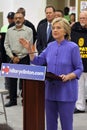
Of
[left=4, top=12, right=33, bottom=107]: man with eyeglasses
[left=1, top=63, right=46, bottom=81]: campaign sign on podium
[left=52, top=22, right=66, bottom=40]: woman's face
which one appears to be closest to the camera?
[left=1, top=63, right=46, bottom=81]: campaign sign on podium

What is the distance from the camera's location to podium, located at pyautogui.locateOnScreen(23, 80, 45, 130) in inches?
142

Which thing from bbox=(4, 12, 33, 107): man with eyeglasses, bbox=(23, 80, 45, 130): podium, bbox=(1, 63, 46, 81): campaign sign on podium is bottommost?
bbox=(23, 80, 45, 130): podium

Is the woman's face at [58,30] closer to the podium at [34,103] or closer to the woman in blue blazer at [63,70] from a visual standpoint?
the woman in blue blazer at [63,70]

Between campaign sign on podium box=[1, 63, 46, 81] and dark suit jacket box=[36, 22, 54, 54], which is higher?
dark suit jacket box=[36, 22, 54, 54]

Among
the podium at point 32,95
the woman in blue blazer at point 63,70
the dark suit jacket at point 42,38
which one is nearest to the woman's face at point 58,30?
the woman in blue blazer at point 63,70

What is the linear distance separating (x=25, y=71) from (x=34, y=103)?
37 cm

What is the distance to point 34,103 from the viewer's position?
362 centimetres

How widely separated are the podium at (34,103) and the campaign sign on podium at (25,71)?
196mm

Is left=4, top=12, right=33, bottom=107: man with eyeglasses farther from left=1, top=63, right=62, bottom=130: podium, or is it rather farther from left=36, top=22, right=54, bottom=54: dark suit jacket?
left=1, top=63, right=62, bottom=130: podium

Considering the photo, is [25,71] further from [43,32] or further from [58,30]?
[43,32]

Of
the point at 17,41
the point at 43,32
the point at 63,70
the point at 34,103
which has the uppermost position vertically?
the point at 43,32

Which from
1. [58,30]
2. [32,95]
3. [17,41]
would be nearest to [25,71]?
[32,95]

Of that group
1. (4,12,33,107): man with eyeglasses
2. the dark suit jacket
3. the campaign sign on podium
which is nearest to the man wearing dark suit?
the dark suit jacket

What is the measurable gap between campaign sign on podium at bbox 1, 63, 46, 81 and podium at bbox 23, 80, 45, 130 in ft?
0.64
